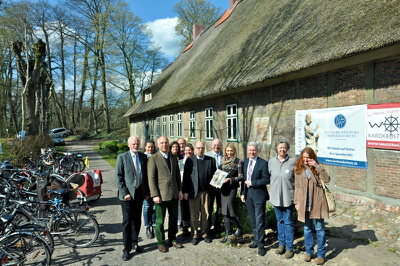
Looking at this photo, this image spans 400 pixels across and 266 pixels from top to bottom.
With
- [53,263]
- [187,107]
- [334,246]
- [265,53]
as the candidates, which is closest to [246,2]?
[187,107]

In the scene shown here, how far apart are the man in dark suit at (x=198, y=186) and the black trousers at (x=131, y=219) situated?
0.86 meters

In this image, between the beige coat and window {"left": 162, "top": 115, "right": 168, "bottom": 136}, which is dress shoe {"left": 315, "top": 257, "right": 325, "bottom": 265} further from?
window {"left": 162, "top": 115, "right": 168, "bottom": 136}

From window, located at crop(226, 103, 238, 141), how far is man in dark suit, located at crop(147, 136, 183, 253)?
5.83 metres

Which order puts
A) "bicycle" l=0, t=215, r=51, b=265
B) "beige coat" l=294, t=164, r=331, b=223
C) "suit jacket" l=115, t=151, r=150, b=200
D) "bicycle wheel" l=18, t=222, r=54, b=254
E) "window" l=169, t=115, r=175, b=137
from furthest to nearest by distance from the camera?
"window" l=169, t=115, r=175, b=137
"suit jacket" l=115, t=151, r=150, b=200
"beige coat" l=294, t=164, r=331, b=223
"bicycle wheel" l=18, t=222, r=54, b=254
"bicycle" l=0, t=215, r=51, b=265

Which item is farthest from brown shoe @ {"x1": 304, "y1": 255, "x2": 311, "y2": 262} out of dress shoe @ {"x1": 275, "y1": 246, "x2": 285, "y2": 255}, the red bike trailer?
the red bike trailer

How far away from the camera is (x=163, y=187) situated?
454cm

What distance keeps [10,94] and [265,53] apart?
32.6 meters

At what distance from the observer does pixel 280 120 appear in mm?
8094

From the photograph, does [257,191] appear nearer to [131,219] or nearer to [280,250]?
[280,250]

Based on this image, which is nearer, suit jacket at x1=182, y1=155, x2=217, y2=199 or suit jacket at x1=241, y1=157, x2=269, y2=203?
suit jacket at x1=241, y1=157, x2=269, y2=203

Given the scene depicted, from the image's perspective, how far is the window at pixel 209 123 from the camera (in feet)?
38.9

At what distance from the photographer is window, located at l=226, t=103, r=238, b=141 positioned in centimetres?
1029

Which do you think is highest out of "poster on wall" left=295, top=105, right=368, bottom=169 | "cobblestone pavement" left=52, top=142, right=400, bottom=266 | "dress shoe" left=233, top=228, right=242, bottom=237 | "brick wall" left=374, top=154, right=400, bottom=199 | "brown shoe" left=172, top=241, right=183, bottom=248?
"poster on wall" left=295, top=105, right=368, bottom=169

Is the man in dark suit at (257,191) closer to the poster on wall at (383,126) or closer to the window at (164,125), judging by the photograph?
the poster on wall at (383,126)
